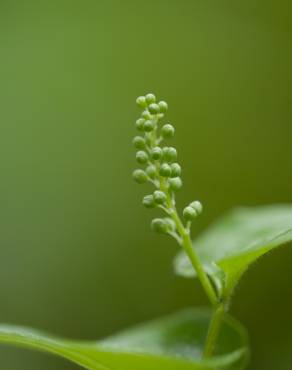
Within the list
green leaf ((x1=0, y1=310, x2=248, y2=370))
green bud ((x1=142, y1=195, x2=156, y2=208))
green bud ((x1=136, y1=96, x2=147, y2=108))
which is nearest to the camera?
green leaf ((x1=0, y1=310, x2=248, y2=370))

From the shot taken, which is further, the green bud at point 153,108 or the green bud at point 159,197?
the green bud at point 153,108

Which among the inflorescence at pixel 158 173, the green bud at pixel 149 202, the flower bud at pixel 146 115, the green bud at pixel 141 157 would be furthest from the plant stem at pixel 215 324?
the flower bud at pixel 146 115

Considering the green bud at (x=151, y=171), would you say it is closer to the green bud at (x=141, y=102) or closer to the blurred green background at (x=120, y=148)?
the green bud at (x=141, y=102)

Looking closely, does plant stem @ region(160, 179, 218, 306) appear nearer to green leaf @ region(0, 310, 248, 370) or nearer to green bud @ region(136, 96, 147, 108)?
green leaf @ region(0, 310, 248, 370)

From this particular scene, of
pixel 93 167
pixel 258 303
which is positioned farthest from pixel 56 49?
pixel 258 303

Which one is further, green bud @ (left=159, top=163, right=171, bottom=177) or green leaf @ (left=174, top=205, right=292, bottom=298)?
green bud @ (left=159, top=163, right=171, bottom=177)

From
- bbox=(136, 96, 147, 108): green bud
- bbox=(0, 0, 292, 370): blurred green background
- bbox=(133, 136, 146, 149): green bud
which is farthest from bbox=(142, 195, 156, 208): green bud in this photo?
bbox=(0, 0, 292, 370): blurred green background

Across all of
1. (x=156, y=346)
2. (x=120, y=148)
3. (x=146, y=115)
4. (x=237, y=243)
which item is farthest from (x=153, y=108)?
(x=120, y=148)
